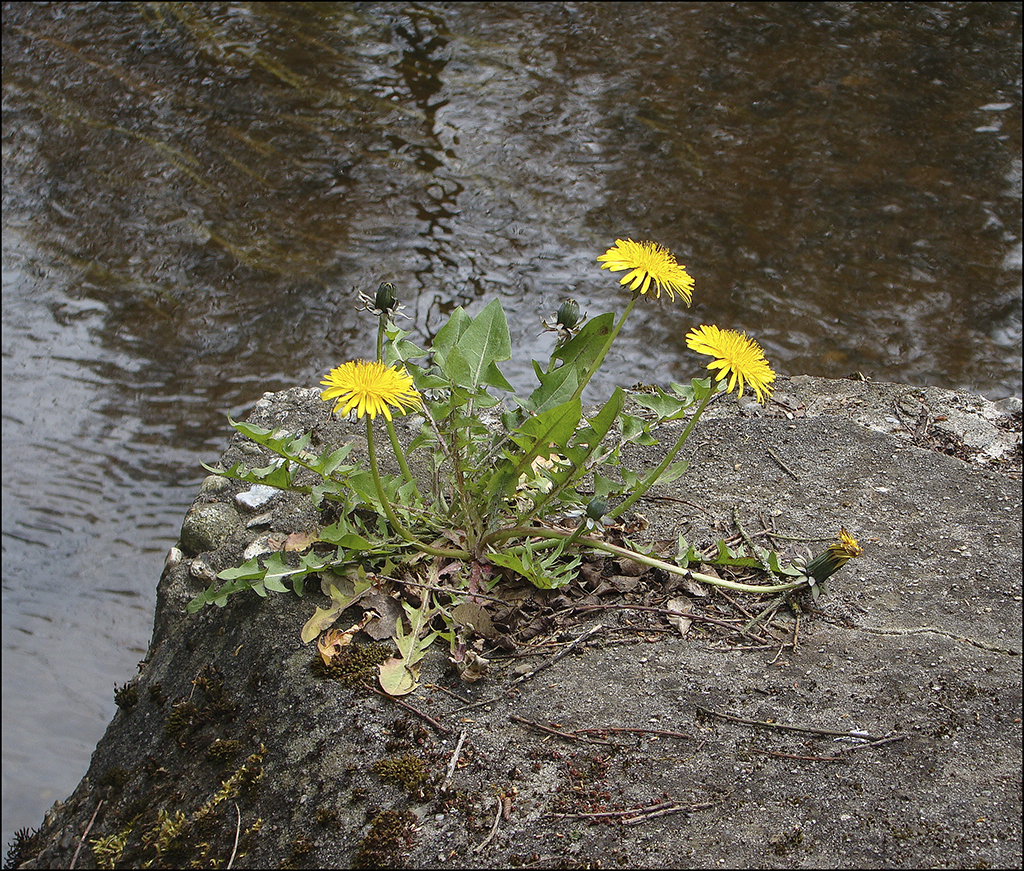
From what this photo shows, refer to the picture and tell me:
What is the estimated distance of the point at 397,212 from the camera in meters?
5.74

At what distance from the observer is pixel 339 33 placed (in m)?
7.51

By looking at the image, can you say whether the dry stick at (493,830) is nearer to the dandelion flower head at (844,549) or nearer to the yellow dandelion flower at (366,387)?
the yellow dandelion flower at (366,387)

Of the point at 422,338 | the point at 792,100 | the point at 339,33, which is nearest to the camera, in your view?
the point at 422,338

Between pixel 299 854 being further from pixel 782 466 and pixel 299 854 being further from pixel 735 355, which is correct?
pixel 782 466

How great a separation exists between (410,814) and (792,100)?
20.9ft

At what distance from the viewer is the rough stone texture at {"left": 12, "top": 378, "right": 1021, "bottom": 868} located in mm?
1752

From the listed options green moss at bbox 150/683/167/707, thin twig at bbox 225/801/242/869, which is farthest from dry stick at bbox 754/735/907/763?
green moss at bbox 150/683/167/707

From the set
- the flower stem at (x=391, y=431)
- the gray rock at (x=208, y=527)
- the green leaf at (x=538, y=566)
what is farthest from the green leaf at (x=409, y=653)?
the gray rock at (x=208, y=527)

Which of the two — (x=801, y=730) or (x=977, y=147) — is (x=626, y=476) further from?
(x=977, y=147)

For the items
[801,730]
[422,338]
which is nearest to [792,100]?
[422,338]

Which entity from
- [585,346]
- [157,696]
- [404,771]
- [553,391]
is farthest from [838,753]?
[157,696]

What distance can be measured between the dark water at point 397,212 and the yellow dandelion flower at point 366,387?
2.79 metres

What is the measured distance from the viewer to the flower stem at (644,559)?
2.27m

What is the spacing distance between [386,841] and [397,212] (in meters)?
4.60
